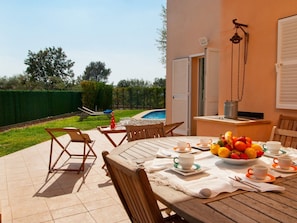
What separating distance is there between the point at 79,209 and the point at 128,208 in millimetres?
1455

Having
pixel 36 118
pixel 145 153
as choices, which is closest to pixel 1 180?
pixel 145 153

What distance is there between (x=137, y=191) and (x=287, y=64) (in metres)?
3.13

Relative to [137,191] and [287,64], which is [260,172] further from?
[287,64]

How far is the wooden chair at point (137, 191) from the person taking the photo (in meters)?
1.03

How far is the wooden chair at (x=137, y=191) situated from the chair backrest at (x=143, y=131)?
1.41m

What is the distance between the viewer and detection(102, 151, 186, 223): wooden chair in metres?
1.03

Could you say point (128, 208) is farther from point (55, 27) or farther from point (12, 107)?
point (55, 27)

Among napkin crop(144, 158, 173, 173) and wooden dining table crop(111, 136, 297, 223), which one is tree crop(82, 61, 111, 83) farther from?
wooden dining table crop(111, 136, 297, 223)

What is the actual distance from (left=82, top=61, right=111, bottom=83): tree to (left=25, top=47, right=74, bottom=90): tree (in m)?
3.21

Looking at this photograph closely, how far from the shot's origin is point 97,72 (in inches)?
1174

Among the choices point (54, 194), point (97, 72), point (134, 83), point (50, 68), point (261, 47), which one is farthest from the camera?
point (97, 72)

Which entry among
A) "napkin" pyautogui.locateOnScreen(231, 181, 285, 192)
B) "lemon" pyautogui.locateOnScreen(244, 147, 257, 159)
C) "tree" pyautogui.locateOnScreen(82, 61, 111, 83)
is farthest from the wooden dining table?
"tree" pyautogui.locateOnScreen(82, 61, 111, 83)

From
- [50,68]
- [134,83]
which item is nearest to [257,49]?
[134,83]

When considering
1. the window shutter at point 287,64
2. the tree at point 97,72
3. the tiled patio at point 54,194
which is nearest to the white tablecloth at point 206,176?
the tiled patio at point 54,194
